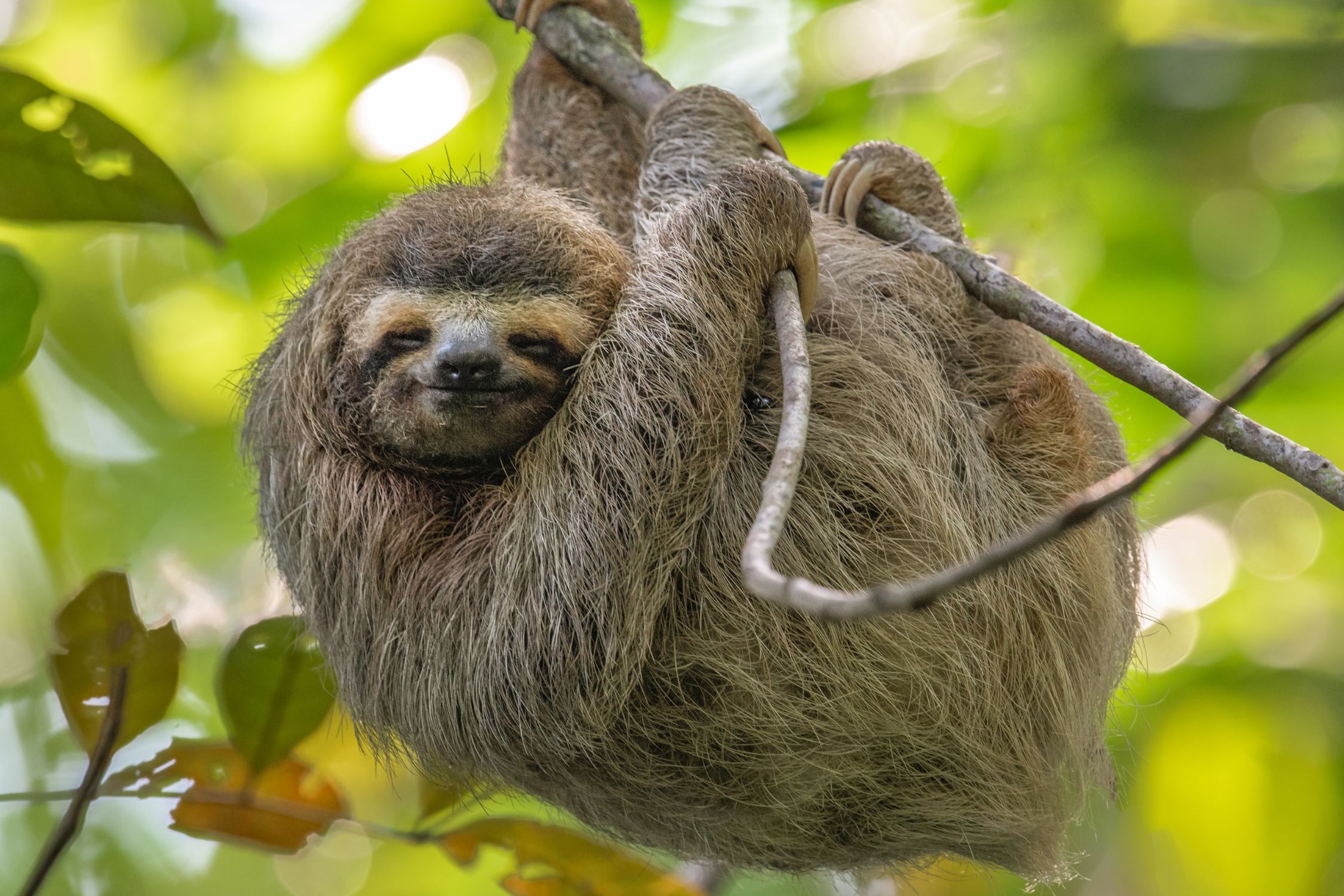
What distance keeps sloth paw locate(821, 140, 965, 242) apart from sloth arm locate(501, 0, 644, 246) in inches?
76.5

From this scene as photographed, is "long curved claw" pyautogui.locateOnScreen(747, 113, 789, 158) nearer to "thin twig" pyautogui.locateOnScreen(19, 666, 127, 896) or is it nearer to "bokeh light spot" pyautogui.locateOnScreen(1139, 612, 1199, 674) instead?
"thin twig" pyautogui.locateOnScreen(19, 666, 127, 896)

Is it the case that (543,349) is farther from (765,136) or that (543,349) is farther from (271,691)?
(271,691)

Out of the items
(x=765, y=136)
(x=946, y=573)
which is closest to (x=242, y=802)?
(x=946, y=573)

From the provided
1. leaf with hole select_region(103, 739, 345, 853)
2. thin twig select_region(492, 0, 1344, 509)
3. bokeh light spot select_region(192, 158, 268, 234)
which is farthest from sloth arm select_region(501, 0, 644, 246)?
leaf with hole select_region(103, 739, 345, 853)

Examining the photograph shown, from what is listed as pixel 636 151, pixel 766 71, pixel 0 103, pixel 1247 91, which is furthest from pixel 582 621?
pixel 1247 91

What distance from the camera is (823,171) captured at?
877cm

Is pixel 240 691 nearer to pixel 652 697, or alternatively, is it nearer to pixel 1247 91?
pixel 652 697

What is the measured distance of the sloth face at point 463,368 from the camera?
4754 mm

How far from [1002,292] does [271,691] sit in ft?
12.7

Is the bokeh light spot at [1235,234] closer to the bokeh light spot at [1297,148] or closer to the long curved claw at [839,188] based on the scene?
the bokeh light spot at [1297,148]

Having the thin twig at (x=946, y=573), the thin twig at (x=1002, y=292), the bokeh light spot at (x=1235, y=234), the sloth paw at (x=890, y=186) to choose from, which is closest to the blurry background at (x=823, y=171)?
the bokeh light spot at (x=1235, y=234)

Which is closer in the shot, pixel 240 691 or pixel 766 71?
pixel 240 691

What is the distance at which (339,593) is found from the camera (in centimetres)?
537

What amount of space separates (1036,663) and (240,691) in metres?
3.68
